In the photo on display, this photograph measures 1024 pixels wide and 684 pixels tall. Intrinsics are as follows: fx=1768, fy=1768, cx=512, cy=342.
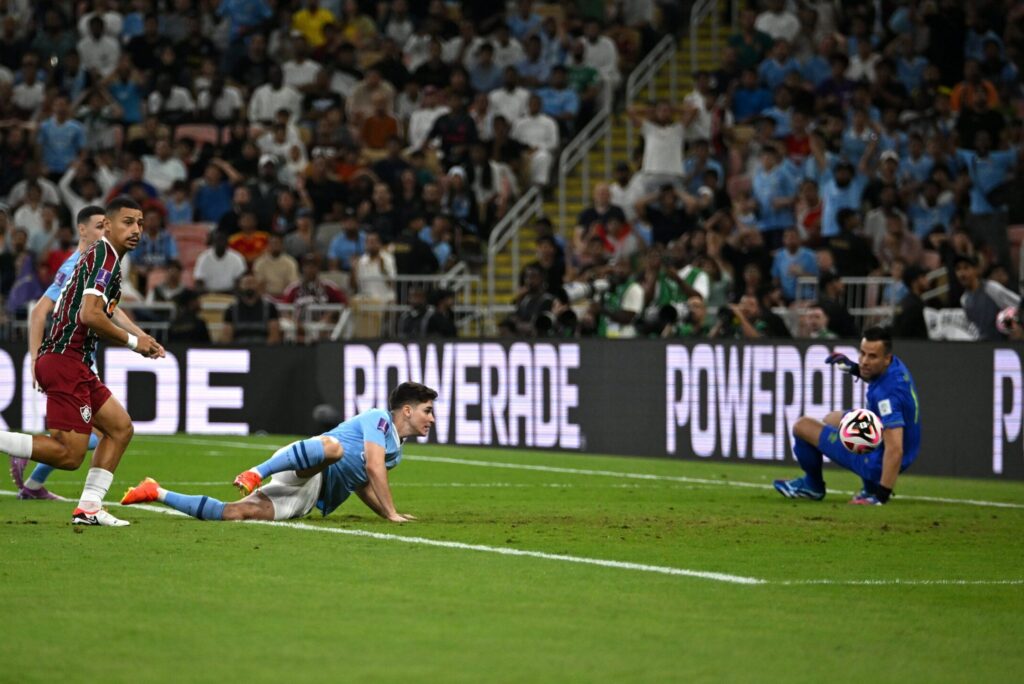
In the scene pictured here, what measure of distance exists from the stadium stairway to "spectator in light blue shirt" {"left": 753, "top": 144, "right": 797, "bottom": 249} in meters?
3.35

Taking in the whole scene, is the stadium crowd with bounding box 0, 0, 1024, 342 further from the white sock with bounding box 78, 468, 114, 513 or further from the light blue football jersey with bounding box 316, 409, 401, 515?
the white sock with bounding box 78, 468, 114, 513

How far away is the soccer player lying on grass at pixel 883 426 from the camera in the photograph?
1452 cm

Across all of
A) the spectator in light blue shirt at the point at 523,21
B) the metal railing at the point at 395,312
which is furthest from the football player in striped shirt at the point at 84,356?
the spectator in light blue shirt at the point at 523,21

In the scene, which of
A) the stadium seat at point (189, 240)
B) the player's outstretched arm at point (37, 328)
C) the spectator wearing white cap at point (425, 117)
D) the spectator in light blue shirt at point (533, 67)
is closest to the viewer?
the player's outstretched arm at point (37, 328)

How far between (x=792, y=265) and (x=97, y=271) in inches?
550

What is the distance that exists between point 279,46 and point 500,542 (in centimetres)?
2077

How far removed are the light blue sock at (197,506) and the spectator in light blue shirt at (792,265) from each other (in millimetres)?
12839

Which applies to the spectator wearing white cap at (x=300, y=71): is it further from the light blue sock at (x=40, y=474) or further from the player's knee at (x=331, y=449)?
the player's knee at (x=331, y=449)

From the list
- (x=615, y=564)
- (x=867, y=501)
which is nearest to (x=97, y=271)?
(x=615, y=564)

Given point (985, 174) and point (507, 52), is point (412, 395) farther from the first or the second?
point (507, 52)

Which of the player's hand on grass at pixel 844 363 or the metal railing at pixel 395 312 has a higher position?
the metal railing at pixel 395 312

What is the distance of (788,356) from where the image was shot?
20.0 m

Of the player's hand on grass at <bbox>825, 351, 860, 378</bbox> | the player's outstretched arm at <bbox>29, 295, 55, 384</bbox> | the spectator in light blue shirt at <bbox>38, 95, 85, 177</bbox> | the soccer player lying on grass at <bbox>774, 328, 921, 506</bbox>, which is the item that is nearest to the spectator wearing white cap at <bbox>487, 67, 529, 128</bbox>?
the spectator in light blue shirt at <bbox>38, 95, 85, 177</bbox>

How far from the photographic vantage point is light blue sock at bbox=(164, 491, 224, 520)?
11.7m
